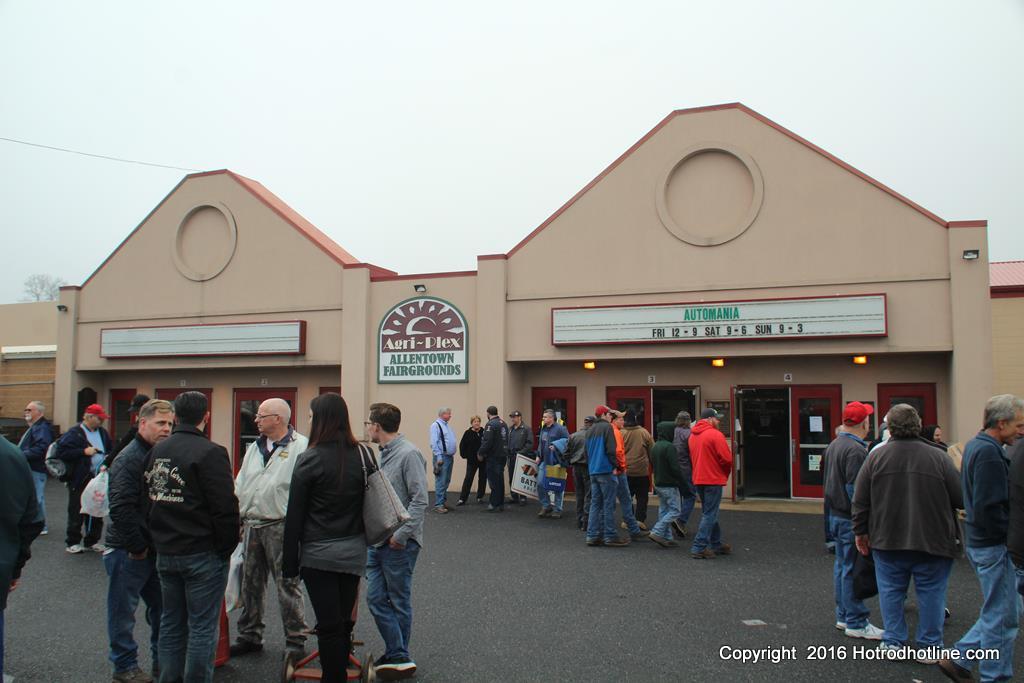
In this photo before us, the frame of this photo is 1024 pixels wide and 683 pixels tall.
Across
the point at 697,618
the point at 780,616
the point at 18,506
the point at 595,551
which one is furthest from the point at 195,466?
the point at 595,551

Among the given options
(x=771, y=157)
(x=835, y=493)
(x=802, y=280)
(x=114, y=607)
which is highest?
(x=771, y=157)

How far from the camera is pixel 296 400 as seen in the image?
18812 mm

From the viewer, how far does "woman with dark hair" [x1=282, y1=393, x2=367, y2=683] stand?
4.78 meters

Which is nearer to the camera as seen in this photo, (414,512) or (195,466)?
(195,466)

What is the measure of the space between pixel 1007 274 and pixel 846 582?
1800cm

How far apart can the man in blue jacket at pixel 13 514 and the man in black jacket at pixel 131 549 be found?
69cm

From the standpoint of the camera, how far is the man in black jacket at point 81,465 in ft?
33.5

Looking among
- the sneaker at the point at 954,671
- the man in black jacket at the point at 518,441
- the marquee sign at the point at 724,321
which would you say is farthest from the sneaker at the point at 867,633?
the marquee sign at the point at 724,321

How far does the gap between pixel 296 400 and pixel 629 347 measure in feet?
27.8

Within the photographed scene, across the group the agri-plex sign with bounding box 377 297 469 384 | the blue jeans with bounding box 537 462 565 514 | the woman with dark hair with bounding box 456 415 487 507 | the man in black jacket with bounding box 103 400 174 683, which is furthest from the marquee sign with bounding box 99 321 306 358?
the man in black jacket with bounding box 103 400 174 683

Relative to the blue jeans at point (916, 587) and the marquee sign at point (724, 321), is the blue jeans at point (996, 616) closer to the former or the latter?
the blue jeans at point (916, 587)

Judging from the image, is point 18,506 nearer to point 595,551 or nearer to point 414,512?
point 414,512

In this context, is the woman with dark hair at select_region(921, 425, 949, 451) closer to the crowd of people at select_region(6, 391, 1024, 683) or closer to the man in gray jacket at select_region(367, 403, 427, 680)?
the crowd of people at select_region(6, 391, 1024, 683)

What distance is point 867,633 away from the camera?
21.6ft
